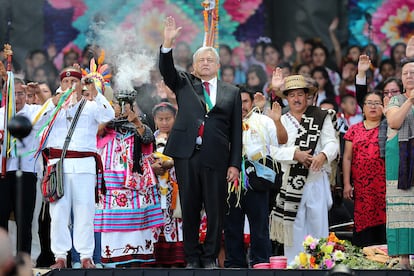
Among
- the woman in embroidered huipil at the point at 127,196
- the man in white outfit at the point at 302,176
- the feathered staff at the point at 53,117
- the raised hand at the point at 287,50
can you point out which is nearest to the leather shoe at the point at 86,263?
the woman in embroidered huipil at the point at 127,196

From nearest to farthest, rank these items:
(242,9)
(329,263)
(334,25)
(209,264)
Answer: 1. (209,264)
2. (329,263)
3. (334,25)
4. (242,9)

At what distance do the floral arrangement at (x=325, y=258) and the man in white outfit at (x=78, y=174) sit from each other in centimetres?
190

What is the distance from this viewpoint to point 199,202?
7.99 meters

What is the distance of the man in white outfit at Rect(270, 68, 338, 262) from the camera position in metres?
9.53

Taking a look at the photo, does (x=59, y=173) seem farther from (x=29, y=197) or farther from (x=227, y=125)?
(x=227, y=125)

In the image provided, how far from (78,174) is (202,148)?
131 centimetres

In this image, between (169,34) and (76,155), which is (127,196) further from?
(169,34)

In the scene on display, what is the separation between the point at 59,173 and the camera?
855 centimetres

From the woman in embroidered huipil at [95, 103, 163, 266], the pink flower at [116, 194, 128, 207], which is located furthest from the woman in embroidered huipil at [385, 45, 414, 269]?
the pink flower at [116, 194, 128, 207]

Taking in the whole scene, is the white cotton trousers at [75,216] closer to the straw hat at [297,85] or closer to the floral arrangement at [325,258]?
the floral arrangement at [325,258]

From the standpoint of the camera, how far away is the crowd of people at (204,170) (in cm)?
798

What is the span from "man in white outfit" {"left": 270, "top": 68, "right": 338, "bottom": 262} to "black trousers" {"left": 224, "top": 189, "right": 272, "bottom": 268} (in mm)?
462

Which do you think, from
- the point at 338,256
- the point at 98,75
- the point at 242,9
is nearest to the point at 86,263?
the point at 98,75

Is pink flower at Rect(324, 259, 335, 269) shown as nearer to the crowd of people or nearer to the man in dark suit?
the crowd of people
